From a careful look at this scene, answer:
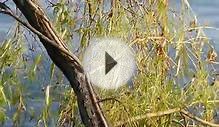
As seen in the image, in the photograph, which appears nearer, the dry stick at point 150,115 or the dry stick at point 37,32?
the dry stick at point 37,32

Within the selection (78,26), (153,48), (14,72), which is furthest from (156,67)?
(14,72)

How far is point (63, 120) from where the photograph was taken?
1.31 m

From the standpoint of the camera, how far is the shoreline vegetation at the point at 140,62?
120 centimetres

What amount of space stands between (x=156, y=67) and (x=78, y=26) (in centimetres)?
21

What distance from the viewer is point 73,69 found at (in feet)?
3.53
